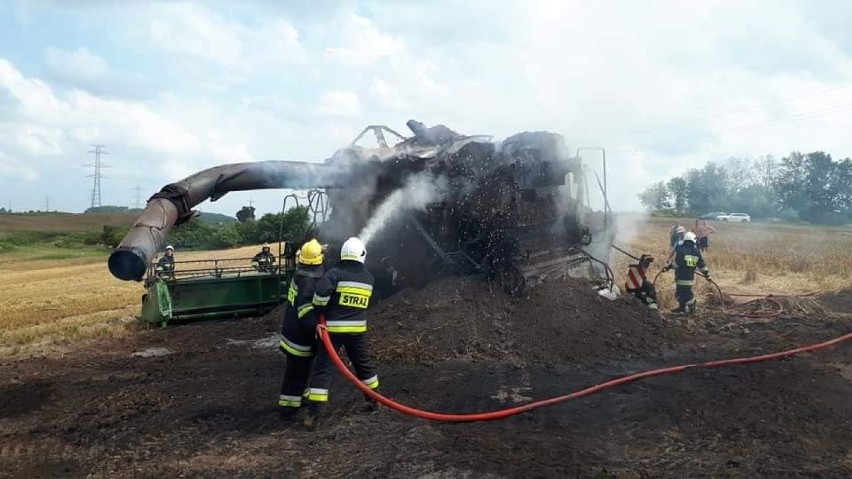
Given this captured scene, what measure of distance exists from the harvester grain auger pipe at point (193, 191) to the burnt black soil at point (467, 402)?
1490mm

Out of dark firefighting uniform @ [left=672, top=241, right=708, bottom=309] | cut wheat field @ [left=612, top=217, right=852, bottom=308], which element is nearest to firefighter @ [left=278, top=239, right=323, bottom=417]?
dark firefighting uniform @ [left=672, top=241, right=708, bottom=309]

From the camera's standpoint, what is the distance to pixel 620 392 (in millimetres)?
6910

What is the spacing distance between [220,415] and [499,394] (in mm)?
2827

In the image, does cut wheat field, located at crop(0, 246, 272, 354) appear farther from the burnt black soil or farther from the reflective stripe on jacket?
the reflective stripe on jacket

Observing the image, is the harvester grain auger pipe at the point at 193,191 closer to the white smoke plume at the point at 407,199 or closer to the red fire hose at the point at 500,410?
the white smoke plume at the point at 407,199

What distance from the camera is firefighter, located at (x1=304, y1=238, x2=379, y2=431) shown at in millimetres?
6048

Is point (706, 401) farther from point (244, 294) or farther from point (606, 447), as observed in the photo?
point (244, 294)

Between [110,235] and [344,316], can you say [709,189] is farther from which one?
[344,316]

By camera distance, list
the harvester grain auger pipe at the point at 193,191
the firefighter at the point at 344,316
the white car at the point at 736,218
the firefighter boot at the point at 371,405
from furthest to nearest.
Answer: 1. the white car at the point at 736,218
2. the harvester grain auger pipe at the point at 193,191
3. the firefighter boot at the point at 371,405
4. the firefighter at the point at 344,316

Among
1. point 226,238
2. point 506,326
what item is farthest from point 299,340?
point 226,238

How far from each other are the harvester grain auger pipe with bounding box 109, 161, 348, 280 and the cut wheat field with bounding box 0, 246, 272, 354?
4.02 m

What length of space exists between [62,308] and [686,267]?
1387cm

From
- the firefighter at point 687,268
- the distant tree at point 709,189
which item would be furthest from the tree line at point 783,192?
the firefighter at point 687,268

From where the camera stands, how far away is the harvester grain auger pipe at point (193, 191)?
6.62m
